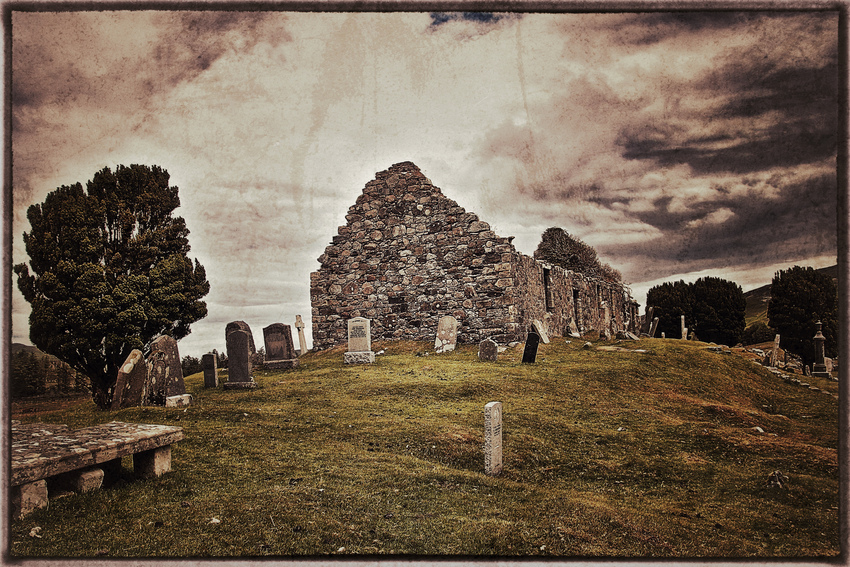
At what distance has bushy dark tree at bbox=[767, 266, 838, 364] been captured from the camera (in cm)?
529

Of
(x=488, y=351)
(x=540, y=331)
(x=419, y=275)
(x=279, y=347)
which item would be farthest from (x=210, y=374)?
(x=540, y=331)

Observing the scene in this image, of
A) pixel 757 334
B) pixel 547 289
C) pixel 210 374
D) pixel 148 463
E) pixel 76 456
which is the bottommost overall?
pixel 148 463

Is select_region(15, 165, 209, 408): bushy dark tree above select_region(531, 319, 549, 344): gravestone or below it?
above

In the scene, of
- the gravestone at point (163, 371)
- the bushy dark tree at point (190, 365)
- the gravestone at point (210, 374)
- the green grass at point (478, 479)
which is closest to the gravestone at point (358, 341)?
the gravestone at point (210, 374)

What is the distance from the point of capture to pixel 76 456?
3922 millimetres

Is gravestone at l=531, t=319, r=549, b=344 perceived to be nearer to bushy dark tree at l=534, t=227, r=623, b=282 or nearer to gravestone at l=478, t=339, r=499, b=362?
bushy dark tree at l=534, t=227, r=623, b=282

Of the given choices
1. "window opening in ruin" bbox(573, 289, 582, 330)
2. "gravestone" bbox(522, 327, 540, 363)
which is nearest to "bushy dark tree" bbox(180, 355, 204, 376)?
"gravestone" bbox(522, 327, 540, 363)

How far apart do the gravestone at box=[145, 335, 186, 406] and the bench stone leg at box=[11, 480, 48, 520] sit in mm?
2975

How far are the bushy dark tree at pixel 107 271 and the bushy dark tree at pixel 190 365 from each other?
167 centimetres

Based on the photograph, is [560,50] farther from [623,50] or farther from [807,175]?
[807,175]

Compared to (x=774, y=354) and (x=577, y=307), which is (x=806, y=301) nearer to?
(x=774, y=354)

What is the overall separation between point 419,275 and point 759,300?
24.7ft

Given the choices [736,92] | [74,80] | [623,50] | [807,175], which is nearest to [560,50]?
[623,50]

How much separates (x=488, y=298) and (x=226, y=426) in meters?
7.02
